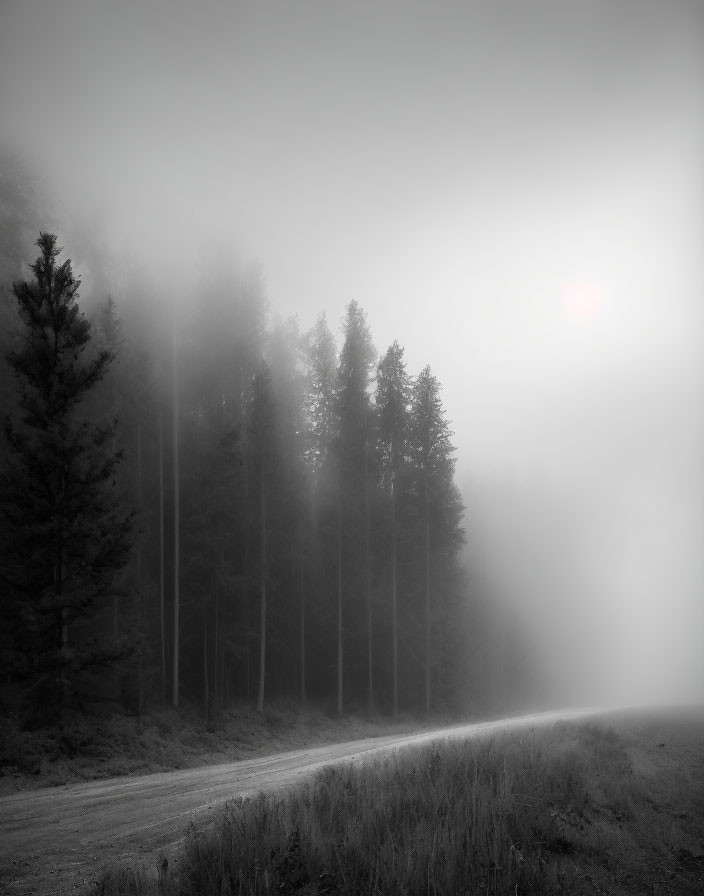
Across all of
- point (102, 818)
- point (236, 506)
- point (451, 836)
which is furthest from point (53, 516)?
point (451, 836)

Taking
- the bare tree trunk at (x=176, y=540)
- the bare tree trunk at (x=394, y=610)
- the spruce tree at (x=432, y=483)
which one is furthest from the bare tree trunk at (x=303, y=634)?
the spruce tree at (x=432, y=483)

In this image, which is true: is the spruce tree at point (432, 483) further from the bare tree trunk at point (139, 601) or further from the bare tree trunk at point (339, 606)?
the bare tree trunk at point (139, 601)

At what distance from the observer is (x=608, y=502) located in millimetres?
82938

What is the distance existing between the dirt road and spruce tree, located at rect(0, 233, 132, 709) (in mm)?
4854

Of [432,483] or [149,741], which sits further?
[432,483]

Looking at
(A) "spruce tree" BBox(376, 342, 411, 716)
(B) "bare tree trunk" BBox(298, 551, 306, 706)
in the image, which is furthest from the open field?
(A) "spruce tree" BBox(376, 342, 411, 716)

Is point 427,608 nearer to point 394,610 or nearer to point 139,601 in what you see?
point 394,610

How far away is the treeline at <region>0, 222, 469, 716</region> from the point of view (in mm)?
15711

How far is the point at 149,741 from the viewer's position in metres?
15.2

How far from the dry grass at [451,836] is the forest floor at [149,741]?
6743mm

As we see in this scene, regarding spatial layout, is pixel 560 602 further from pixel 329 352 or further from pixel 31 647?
pixel 31 647

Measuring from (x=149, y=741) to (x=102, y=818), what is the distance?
8.02 m

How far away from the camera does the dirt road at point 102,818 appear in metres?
5.95

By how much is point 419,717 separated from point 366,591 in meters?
6.89
